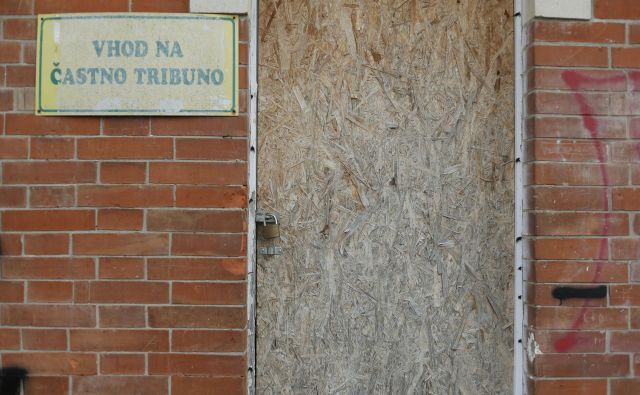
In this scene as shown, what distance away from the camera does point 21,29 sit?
2932mm

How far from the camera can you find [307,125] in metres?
3.18

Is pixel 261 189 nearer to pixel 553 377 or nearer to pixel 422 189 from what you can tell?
pixel 422 189

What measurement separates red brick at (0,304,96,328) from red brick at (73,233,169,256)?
0.26 meters

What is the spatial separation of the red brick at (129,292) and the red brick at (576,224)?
1664 mm

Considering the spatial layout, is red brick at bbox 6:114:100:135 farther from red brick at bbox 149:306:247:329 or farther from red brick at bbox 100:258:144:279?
red brick at bbox 149:306:247:329

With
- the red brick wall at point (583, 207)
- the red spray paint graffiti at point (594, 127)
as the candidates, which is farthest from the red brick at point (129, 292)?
the red spray paint graffiti at point (594, 127)

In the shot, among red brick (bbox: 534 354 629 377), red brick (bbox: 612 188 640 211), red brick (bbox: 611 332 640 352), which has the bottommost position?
red brick (bbox: 534 354 629 377)

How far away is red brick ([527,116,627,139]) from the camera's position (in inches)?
115

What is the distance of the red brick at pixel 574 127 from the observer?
292 cm

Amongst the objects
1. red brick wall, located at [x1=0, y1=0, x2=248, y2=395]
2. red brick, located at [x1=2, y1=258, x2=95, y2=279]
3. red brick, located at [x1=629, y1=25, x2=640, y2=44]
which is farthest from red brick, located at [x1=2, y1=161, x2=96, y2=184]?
red brick, located at [x1=629, y1=25, x2=640, y2=44]

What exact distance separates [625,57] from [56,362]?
2853 millimetres

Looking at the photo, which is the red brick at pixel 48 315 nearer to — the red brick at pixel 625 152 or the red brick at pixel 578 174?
the red brick at pixel 578 174

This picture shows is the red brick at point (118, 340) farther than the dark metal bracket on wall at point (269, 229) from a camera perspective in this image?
No

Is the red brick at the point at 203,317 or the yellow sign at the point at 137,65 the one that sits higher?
the yellow sign at the point at 137,65
